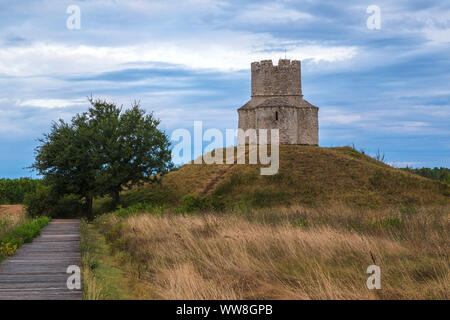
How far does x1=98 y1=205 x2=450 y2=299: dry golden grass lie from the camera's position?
7875mm

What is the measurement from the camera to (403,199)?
127 feet

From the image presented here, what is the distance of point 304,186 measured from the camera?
1619 inches

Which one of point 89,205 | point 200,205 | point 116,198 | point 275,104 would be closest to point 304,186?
point 200,205

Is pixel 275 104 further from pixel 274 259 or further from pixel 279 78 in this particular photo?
pixel 274 259

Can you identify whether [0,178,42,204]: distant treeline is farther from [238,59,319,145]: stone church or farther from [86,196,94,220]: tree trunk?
[238,59,319,145]: stone church

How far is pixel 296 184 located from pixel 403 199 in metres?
9.79

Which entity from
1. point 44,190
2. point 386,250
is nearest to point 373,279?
point 386,250

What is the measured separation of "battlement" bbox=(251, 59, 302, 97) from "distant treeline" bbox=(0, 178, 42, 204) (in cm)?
3423

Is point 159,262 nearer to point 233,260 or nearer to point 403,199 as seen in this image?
point 233,260

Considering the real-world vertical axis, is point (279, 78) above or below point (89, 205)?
above

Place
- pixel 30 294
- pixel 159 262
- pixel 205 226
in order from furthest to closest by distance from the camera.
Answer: pixel 205 226
pixel 159 262
pixel 30 294

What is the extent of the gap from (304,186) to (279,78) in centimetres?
2712

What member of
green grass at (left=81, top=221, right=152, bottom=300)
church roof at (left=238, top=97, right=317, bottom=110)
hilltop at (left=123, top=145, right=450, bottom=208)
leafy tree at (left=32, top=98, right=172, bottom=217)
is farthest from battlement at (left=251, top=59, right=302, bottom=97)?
green grass at (left=81, top=221, right=152, bottom=300)

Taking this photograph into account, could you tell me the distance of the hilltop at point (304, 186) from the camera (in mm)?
38188
